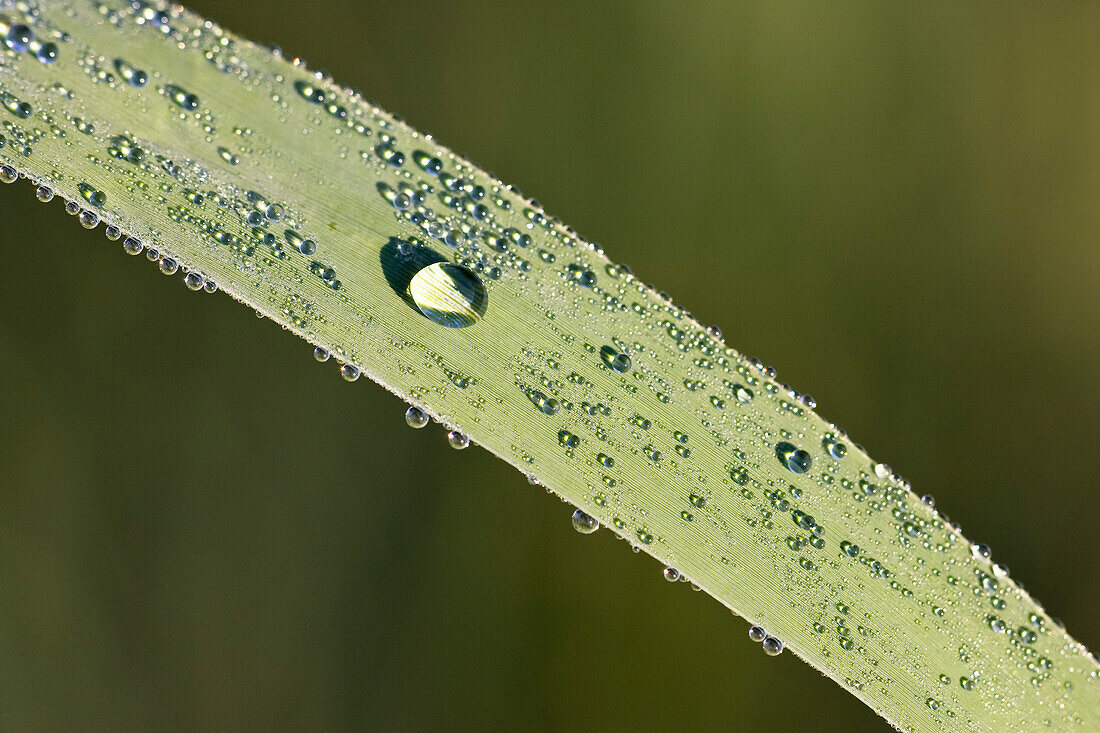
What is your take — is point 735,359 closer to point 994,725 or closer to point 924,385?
point 994,725

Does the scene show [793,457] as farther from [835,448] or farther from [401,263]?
[401,263]

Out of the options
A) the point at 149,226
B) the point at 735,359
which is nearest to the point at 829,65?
the point at 735,359

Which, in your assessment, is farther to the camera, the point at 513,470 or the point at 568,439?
the point at 513,470

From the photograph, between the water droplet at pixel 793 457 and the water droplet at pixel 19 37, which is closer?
the water droplet at pixel 19 37

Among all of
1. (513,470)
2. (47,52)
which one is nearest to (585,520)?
(47,52)

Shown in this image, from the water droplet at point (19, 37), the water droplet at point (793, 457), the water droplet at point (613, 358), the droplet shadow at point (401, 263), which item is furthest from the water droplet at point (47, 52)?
the water droplet at point (793, 457)

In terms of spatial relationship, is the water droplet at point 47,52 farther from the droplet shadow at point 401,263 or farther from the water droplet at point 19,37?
the droplet shadow at point 401,263

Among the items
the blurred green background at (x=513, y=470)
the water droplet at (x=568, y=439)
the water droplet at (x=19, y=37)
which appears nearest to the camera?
the water droplet at (x=19, y=37)

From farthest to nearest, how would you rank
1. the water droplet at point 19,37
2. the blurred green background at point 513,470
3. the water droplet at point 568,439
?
the blurred green background at point 513,470, the water droplet at point 568,439, the water droplet at point 19,37
